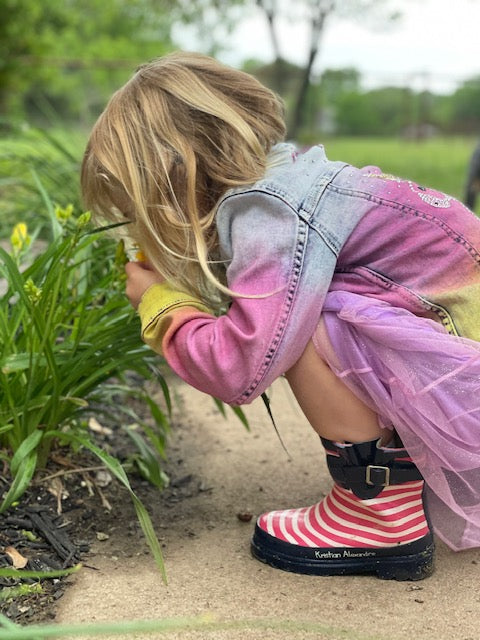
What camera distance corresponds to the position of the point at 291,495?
6.85ft

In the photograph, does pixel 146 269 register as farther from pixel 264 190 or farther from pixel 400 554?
pixel 400 554

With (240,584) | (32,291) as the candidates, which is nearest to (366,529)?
(240,584)

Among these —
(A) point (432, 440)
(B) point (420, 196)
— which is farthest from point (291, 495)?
(B) point (420, 196)

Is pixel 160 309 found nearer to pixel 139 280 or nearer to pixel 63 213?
pixel 139 280

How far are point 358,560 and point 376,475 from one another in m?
0.19

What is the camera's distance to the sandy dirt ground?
147 cm

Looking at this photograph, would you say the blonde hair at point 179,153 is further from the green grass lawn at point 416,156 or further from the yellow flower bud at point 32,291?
the green grass lawn at point 416,156

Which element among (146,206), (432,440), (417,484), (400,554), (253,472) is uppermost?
(146,206)

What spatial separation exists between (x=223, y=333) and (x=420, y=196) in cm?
50

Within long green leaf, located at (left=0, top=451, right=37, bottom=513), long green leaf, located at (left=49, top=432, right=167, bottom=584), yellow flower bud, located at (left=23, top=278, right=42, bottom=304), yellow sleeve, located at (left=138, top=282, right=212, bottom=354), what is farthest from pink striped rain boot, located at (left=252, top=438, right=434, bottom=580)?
yellow flower bud, located at (left=23, top=278, right=42, bottom=304)

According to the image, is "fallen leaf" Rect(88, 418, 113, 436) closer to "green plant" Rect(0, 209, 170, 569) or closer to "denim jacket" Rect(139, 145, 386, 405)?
"green plant" Rect(0, 209, 170, 569)

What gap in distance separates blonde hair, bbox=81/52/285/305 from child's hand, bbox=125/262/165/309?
0.05 m

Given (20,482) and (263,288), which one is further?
(20,482)

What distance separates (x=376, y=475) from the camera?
5.34 feet
